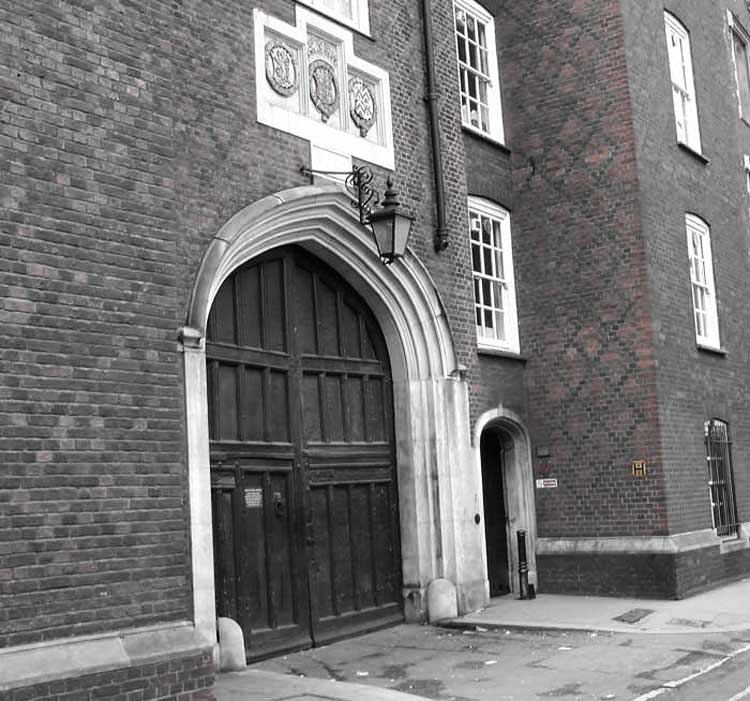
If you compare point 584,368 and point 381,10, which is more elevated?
point 381,10

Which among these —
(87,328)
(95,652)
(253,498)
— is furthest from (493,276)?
(95,652)

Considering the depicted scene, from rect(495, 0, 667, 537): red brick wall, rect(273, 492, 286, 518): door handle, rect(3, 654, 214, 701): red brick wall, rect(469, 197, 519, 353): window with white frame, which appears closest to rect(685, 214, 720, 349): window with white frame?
rect(495, 0, 667, 537): red brick wall

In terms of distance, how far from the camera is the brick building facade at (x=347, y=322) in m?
7.39

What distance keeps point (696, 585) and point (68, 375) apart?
31.8ft

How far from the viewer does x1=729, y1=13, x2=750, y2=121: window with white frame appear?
21172 millimetres

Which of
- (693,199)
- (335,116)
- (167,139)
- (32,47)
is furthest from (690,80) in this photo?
(32,47)

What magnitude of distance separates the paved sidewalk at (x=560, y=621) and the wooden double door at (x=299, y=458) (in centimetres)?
98

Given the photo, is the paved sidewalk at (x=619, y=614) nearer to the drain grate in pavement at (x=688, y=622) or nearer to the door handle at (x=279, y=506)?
the drain grate in pavement at (x=688, y=622)

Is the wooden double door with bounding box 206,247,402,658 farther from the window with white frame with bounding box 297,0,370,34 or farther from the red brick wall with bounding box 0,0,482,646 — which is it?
the window with white frame with bounding box 297,0,370,34

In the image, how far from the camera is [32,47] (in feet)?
24.5

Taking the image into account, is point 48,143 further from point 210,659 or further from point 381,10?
point 381,10

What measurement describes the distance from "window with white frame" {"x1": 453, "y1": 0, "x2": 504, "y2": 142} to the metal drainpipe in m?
1.76

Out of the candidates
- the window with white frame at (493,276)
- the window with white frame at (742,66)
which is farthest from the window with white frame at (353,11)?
the window with white frame at (742,66)

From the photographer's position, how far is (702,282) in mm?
16250
